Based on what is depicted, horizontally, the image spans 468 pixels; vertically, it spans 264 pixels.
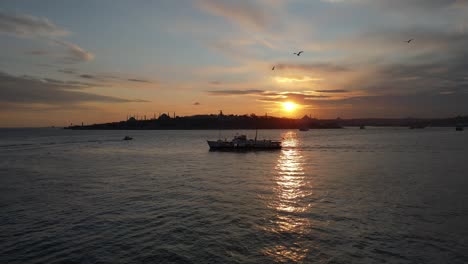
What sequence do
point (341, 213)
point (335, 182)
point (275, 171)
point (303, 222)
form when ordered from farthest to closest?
point (275, 171) < point (335, 182) < point (341, 213) < point (303, 222)

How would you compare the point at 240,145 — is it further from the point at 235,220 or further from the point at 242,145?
the point at 235,220

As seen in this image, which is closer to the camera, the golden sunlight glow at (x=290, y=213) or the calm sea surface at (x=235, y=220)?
the calm sea surface at (x=235, y=220)

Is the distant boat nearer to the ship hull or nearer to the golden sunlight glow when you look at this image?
the ship hull

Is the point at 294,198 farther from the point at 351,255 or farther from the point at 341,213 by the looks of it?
the point at 351,255

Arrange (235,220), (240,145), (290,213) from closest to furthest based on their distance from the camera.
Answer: (235,220), (290,213), (240,145)

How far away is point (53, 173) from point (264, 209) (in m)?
43.5

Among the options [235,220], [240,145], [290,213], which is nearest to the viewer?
A: [235,220]

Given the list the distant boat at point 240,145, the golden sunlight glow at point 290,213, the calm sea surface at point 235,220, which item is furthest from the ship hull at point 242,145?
the calm sea surface at point 235,220

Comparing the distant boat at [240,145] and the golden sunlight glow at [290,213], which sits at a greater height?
the distant boat at [240,145]

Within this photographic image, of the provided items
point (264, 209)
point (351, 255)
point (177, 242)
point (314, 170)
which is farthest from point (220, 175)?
point (351, 255)

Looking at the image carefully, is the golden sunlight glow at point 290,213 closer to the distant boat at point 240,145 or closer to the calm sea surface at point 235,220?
the calm sea surface at point 235,220

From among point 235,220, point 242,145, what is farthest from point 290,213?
point 242,145

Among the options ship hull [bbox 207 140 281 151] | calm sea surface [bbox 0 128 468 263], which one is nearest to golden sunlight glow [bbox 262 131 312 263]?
calm sea surface [bbox 0 128 468 263]

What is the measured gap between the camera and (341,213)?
95.1ft
